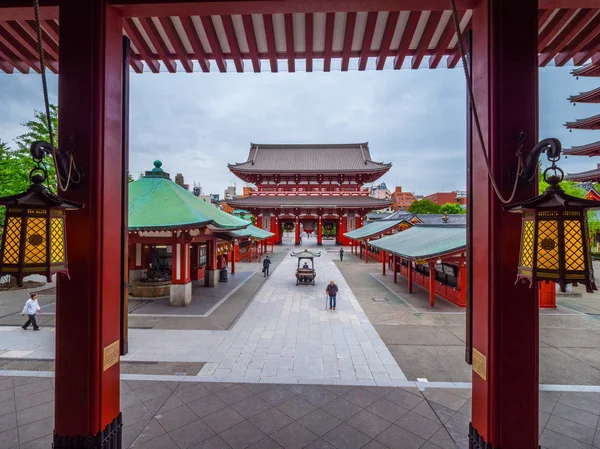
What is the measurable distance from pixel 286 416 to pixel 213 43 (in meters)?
5.57

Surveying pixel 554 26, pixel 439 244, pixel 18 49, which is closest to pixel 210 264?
pixel 439 244

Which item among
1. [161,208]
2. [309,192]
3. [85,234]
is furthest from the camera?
[309,192]

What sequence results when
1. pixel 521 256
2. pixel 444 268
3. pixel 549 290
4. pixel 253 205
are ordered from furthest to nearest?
pixel 253 205 → pixel 444 268 → pixel 549 290 → pixel 521 256

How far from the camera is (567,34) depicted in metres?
3.54

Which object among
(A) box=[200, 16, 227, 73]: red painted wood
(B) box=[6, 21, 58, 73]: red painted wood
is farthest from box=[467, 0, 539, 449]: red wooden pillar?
(B) box=[6, 21, 58, 73]: red painted wood

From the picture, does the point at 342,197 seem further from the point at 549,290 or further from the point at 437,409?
the point at 437,409

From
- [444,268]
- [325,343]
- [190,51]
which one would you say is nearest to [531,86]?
[190,51]

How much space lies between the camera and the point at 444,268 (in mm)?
11852

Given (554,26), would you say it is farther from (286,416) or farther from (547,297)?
(547,297)

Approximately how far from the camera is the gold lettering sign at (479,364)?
9.02ft

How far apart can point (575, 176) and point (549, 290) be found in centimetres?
980

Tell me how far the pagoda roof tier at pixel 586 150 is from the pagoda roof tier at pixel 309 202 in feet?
60.5

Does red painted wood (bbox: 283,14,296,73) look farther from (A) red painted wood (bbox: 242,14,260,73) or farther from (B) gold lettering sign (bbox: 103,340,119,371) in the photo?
(B) gold lettering sign (bbox: 103,340,119,371)

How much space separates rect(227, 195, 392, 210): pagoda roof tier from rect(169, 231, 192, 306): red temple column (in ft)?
73.7
